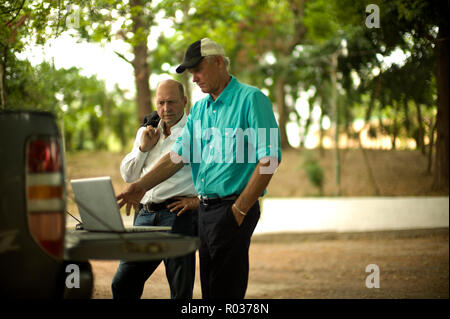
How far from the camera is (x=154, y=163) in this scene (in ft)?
16.1

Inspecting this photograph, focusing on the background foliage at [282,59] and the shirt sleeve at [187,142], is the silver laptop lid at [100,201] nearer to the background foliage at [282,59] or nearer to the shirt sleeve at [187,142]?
the shirt sleeve at [187,142]

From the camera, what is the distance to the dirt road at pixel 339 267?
25.6 feet

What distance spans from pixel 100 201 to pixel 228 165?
34.9 inches

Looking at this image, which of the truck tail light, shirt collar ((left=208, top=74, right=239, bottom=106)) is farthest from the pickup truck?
shirt collar ((left=208, top=74, right=239, bottom=106))

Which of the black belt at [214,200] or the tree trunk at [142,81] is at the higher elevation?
the tree trunk at [142,81]

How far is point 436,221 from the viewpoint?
15.5 metres

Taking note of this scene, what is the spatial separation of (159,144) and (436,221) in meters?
12.0

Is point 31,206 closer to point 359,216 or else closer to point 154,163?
point 154,163

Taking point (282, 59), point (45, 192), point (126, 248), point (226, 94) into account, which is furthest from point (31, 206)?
point (282, 59)

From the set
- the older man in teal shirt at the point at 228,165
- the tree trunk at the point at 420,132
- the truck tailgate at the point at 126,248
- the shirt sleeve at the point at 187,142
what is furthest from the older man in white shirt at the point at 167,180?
the tree trunk at the point at 420,132

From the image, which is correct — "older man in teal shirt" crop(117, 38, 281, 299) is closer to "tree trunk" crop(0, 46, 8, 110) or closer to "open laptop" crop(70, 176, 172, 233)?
"open laptop" crop(70, 176, 172, 233)

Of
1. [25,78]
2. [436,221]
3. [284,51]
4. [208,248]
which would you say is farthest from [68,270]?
[284,51]

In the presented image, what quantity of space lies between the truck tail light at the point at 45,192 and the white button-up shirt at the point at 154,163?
80.6 inches

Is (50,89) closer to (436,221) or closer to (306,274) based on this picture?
(306,274)
